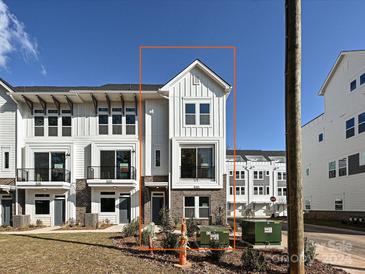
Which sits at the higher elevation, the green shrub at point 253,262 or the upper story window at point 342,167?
the upper story window at point 342,167

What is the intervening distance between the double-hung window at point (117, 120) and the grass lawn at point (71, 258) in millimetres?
9011

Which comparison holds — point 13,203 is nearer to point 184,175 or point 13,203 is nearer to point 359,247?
point 184,175

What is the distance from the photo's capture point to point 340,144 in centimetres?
2759

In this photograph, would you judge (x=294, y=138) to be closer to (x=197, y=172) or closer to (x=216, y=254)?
(x=216, y=254)

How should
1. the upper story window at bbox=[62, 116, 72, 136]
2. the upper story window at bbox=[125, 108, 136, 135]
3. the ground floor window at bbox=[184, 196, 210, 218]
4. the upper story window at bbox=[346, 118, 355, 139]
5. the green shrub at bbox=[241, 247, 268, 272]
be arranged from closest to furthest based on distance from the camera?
the green shrub at bbox=[241, 247, 268, 272], the ground floor window at bbox=[184, 196, 210, 218], the upper story window at bbox=[125, 108, 136, 135], the upper story window at bbox=[62, 116, 72, 136], the upper story window at bbox=[346, 118, 355, 139]

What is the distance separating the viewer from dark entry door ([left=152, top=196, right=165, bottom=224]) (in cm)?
1942

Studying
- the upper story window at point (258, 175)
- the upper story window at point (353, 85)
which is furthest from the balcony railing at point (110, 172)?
the upper story window at point (258, 175)

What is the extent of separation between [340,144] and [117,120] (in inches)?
832

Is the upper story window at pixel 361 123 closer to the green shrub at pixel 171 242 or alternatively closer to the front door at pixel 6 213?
the green shrub at pixel 171 242

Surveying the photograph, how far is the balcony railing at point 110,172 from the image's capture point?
19.5 meters

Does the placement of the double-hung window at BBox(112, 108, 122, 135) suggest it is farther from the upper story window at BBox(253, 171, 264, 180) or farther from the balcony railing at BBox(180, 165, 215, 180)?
the upper story window at BBox(253, 171, 264, 180)

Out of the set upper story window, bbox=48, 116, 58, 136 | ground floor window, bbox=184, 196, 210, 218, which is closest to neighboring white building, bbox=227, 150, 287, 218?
ground floor window, bbox=184, 196, 210, 218

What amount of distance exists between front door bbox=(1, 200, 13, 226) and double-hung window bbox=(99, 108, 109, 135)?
7.81 m

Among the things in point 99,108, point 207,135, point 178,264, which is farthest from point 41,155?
point 178,264
